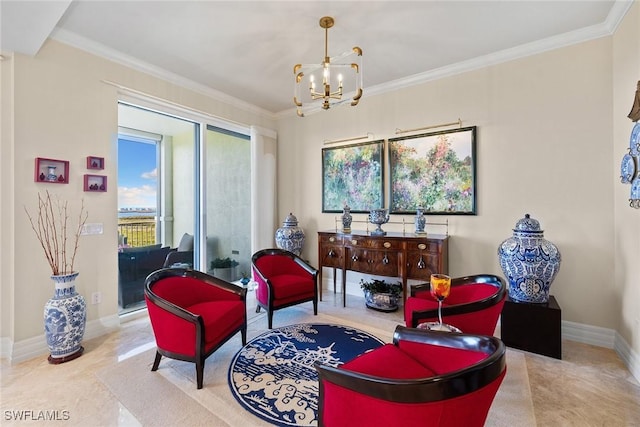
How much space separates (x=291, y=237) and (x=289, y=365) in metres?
2.29

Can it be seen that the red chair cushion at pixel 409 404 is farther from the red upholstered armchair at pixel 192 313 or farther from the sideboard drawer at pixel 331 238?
the sideboard drawer at pixel 331 238

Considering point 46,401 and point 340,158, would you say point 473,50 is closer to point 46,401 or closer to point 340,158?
point 340,158

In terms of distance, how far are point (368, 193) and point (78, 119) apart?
140 inches

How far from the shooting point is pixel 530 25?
8.88 ft

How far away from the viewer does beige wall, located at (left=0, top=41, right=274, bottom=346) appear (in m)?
2.53

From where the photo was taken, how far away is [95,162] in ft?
9.83

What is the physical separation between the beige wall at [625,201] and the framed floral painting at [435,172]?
1.21m

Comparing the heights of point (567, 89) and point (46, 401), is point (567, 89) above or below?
above

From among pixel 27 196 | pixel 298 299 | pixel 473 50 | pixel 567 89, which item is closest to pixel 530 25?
pixel 473 50

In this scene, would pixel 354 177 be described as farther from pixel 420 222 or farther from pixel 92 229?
pixel 92 229

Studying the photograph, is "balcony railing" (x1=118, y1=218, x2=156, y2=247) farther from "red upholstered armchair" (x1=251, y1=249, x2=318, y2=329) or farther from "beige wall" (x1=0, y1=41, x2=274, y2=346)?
"red upholstered armchair" (x1=251, y1=249, x2=318, y2=329)

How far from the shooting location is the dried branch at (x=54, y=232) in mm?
2666

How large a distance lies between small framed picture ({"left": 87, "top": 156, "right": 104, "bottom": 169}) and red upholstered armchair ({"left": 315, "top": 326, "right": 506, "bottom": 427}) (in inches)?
125

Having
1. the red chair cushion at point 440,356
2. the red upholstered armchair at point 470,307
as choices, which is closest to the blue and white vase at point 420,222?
the red upholstered armchair at point 470,307
